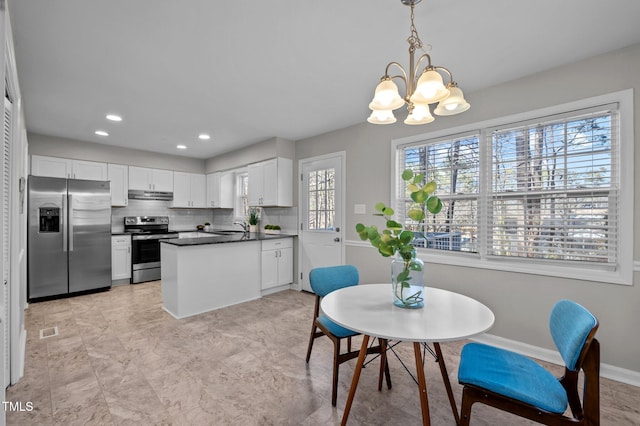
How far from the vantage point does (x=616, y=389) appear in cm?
207

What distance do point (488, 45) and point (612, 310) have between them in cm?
219

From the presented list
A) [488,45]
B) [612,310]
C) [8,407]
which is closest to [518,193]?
[612,310]

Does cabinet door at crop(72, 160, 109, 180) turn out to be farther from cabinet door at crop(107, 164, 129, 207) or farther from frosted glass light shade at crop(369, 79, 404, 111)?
frosted glass light shade at crop(369, 79, 404, 111)

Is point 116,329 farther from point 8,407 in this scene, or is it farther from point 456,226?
point 456,226

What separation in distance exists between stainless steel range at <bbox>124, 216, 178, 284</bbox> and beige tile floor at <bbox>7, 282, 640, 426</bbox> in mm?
1707

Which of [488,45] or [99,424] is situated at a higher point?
[488,45]

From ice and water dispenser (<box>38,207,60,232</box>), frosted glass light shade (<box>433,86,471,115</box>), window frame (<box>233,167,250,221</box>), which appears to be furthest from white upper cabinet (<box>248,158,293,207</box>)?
frosted glass light shade (<box>433,86,471,115</box>)

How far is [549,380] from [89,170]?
20.2 ft

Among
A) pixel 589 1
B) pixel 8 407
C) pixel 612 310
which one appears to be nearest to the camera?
pixel 589 1

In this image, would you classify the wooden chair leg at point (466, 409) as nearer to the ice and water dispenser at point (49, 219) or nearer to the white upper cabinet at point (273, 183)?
the white upper cabinet at point (273, 183)

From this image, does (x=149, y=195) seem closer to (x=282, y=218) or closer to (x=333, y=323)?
(x=282, y=218)

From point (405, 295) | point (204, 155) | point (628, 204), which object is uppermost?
point (204, 155)

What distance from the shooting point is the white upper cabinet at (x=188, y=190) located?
5.87 meters

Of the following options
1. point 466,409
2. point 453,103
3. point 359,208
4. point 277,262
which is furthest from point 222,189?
point 466,409
